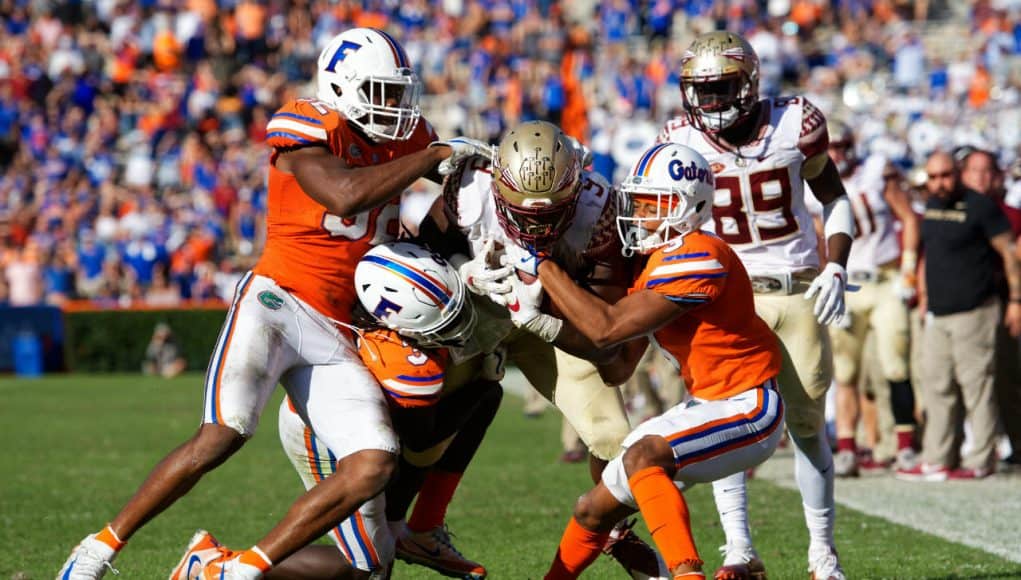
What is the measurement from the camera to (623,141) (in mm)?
18078

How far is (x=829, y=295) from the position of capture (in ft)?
17.6

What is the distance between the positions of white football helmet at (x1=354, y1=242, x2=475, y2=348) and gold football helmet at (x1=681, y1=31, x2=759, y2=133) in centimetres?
142

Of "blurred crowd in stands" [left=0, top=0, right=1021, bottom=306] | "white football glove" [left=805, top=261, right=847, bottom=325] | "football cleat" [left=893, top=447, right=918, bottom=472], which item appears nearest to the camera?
"white football glove" [left=805, top=261, right=847, bottom=325]

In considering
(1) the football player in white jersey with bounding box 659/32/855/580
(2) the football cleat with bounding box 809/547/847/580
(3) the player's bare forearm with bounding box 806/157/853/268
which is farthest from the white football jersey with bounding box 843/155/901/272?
(2) the football cleat with bounding box 809/547/847/580

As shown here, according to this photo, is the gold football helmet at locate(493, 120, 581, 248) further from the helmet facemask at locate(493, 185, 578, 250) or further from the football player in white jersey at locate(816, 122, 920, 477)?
the football player in white jersey at locate(816, 122, 920, 477)

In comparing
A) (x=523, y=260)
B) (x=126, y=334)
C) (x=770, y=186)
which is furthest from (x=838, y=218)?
(x=126, y=334)

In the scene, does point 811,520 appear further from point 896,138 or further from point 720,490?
point 896,138

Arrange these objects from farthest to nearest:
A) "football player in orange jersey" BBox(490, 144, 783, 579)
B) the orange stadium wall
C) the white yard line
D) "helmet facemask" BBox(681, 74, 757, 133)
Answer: the orange stadium wall < the white yard line < "helmet facemask" BBox(681, 74, 757, 133) < "football player in orange jersey" BBox(490, 144, 783, 579)

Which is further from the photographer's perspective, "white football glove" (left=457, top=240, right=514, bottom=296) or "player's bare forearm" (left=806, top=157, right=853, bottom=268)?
"player's bare forearm" (left=806, top=157, right=853, bottom=268)

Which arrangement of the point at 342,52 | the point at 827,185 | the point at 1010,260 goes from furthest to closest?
1. the point at 1010,260
2. the point at 827,185
3. the point at 342,52

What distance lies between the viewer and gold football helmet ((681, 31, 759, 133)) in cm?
556

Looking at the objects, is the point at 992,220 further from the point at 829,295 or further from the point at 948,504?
the point at 829,295

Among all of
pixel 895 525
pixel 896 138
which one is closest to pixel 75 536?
pixel 895 525

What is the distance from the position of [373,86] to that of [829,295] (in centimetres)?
188
